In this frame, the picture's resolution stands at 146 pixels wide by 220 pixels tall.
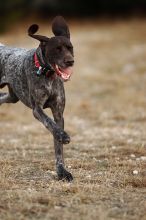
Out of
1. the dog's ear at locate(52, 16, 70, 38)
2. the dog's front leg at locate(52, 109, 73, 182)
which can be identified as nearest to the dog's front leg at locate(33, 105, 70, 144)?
the dog's front leg at locate(52, 109, 73, 182)

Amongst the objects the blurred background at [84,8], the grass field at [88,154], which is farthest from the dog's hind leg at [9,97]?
the blurred background at [84,8]

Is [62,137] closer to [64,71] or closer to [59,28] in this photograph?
[64,71]

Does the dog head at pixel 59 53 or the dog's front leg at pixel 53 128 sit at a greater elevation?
the dog head at pixel 59 53

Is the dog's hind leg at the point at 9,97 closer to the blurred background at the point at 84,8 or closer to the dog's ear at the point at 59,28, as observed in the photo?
the dog's ear at the point at 59,28

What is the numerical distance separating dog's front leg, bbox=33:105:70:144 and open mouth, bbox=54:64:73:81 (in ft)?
1.84

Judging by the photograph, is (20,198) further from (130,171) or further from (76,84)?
(76,84)

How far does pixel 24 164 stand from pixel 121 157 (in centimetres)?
151

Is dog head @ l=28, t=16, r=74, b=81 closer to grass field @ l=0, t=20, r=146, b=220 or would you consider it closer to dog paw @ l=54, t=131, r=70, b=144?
dog paw @ l=54, t=131, r=70, b=144

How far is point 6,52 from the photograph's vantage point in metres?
9.98

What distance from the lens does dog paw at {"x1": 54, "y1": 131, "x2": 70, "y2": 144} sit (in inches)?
311

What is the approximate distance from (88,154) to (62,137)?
2207mm

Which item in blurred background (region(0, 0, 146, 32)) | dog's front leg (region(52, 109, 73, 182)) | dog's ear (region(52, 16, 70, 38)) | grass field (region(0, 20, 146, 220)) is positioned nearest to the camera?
grass field (region(0, 20, 146, 220))

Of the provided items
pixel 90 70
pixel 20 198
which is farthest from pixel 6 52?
pixel 90 70

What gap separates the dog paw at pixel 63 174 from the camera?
8.16m
